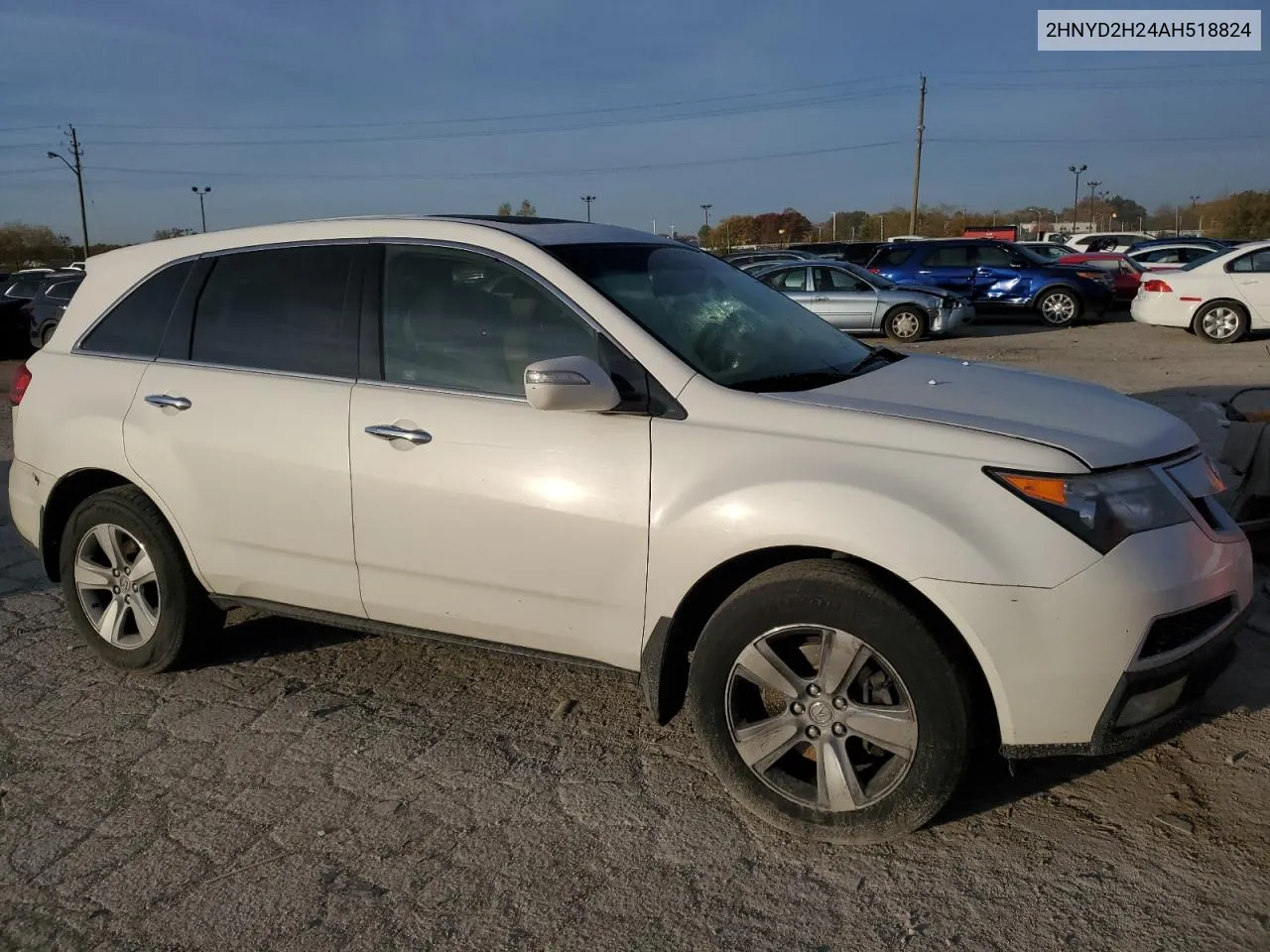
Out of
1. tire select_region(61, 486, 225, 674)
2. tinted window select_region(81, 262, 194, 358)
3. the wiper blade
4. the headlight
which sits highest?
tinted window select_region(81, 262, 194, 358)

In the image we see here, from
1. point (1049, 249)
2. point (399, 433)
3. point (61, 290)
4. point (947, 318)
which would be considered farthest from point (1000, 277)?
point (399, 433)

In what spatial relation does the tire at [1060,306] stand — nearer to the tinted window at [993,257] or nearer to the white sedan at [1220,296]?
the tinted window at [993,257]

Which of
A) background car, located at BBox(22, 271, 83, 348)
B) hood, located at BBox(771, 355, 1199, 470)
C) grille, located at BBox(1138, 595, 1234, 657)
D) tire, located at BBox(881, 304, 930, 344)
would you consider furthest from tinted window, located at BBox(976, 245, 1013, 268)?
grille, located at BBox(1138, 595, 1234, 657)

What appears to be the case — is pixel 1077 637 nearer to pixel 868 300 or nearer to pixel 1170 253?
pixel 868 300

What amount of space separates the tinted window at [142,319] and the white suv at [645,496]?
1 cm

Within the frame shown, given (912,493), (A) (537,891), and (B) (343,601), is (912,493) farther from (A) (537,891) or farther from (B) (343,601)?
(B) (343,601)

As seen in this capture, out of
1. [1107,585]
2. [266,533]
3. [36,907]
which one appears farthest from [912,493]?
[36,907]

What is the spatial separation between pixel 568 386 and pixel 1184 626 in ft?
5.95

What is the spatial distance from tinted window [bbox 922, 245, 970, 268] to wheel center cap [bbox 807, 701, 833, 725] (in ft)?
61.8

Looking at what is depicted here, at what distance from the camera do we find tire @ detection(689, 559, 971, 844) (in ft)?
9.10

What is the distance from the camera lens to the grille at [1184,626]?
8.94ft

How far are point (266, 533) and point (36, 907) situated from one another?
140cm

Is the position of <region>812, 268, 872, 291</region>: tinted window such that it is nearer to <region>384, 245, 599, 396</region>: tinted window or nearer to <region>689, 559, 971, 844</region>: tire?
<region>384, 245, 599, 396</region>: tinted window

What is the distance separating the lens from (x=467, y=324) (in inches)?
141
